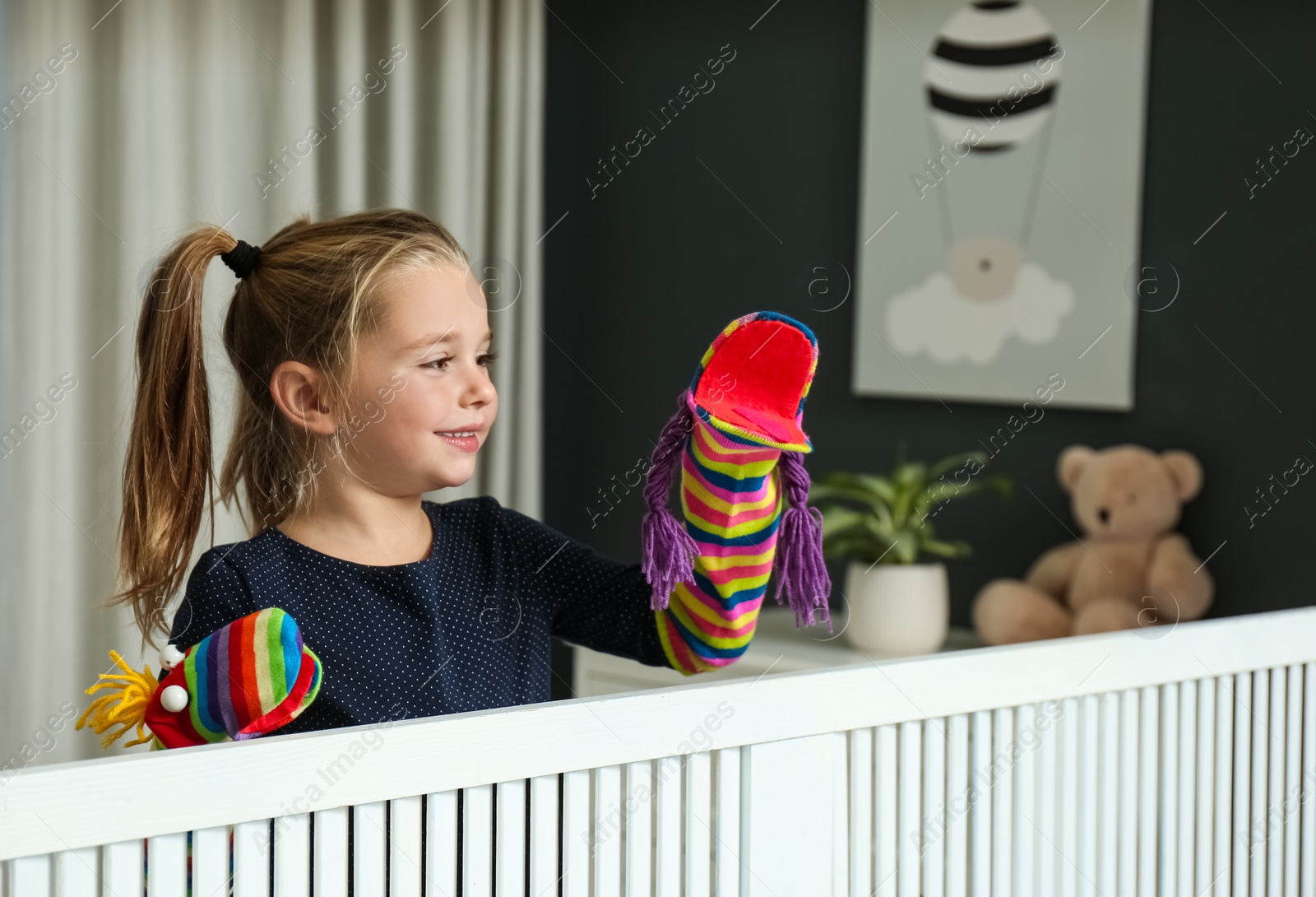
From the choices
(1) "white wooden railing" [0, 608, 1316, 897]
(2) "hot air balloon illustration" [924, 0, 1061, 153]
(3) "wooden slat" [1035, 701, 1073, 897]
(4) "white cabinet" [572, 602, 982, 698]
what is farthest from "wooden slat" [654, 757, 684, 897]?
(2) "hot air balloon illustration" [924, 0, 1061, 153]

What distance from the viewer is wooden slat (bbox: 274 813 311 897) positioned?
0.50m

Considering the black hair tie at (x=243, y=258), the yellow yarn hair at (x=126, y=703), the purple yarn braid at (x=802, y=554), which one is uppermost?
the black hair tie at (x=243, y=258)

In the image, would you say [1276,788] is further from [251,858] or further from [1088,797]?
[251,858]

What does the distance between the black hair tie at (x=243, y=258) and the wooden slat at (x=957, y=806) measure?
0.53 metres

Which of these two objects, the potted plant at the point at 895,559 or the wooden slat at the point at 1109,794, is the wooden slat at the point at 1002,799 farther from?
the potted plant at the point at 895,559

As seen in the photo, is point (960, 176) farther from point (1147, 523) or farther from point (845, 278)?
point (1147, 523)

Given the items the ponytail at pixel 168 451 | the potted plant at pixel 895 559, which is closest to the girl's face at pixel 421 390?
the ponytail at pixel 168 451

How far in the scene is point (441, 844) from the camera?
0.54m

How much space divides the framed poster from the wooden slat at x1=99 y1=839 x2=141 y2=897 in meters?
1.70

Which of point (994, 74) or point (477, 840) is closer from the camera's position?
point (477, 840)

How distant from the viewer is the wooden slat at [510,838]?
554 millimetres

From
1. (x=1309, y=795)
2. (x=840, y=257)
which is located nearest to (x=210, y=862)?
(x=1309, y=795)

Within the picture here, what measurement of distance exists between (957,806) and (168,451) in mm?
527

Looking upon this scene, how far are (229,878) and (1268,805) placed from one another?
2.05ft
